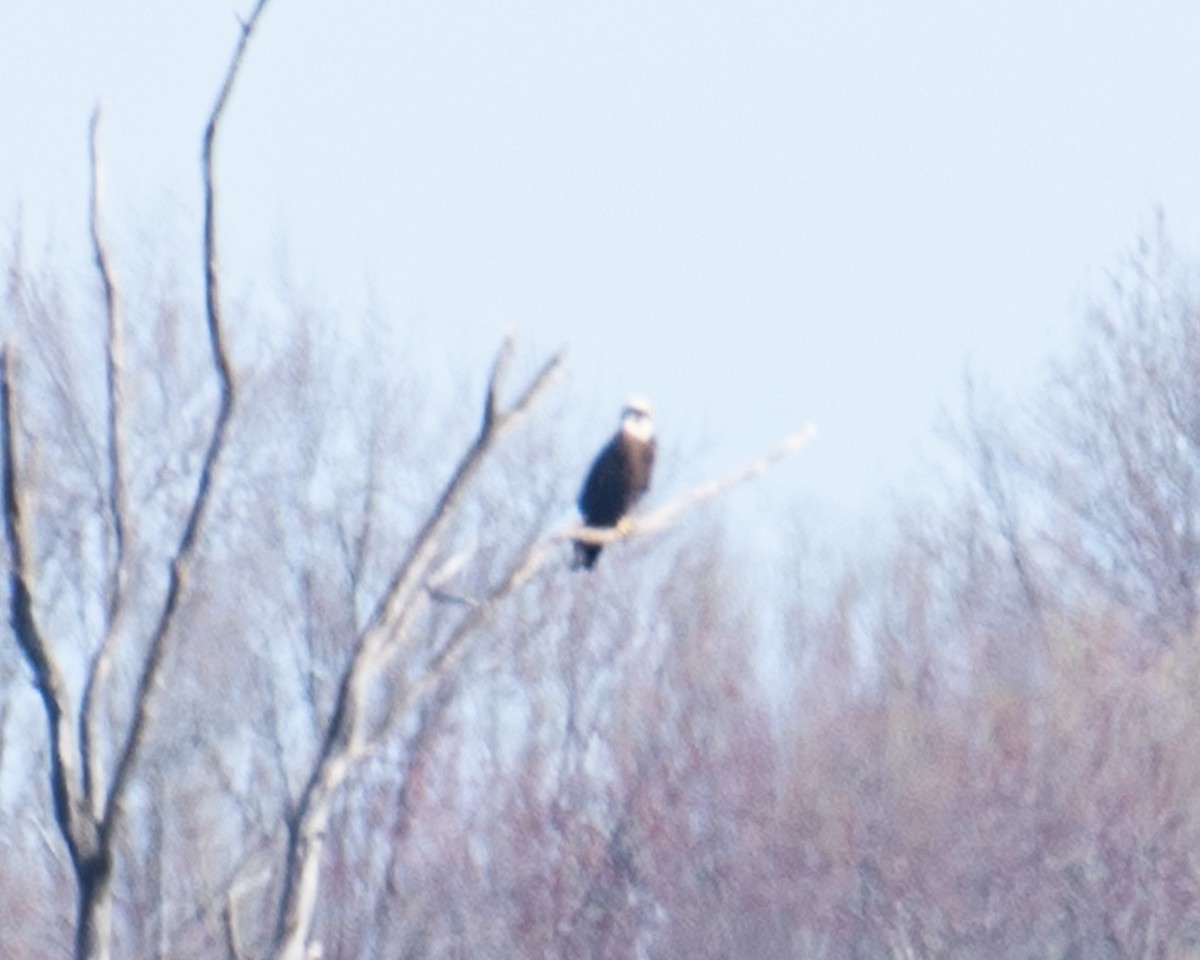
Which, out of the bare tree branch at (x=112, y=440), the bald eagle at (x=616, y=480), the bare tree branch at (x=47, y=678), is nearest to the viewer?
the bare tree branch at (x=47, y=678)

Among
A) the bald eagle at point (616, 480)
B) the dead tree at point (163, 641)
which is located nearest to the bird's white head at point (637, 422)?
the bald eagle at point (616, 480)

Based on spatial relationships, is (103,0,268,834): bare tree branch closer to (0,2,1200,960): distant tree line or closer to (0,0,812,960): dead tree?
(0,0,812,960): dead tree

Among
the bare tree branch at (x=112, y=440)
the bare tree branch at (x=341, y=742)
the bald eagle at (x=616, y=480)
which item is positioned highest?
the bald eagle at (x=616, y=480)

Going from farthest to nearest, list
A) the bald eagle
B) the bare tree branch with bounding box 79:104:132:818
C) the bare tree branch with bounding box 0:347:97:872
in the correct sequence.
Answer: the bald eagle < the bare tree branch with bounding box 79:104:132:818 < the bare tree branch with bounding box 0:347:97:872

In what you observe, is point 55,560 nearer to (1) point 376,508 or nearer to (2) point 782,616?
(1) point 376,508

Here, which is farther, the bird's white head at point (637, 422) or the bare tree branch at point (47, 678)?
the bird's white head at point (637, 422)

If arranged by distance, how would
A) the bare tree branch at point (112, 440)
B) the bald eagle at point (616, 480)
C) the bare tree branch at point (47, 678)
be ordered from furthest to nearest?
the bald eagle at point (616, 480)
the bare tree branch at point (112, 440)
the bare tree branch at point (47, 678)

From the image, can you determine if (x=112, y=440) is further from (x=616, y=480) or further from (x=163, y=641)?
(x=616, y=480)

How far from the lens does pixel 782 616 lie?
71.7ft

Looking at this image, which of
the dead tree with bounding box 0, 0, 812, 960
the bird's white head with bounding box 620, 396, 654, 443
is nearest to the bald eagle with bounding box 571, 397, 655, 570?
the bird's white head with bounding box 620, 396, 654, 443

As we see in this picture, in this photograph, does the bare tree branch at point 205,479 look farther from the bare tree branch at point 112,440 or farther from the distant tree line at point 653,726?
the distant tree line at point 653,726

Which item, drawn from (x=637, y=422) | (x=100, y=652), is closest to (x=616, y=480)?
(x=637, y=422)

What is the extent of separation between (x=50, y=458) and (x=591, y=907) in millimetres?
4615

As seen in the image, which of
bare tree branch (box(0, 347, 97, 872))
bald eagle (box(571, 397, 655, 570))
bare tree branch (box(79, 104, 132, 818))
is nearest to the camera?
bare tree branch (box(0, 347, 97, 872))
